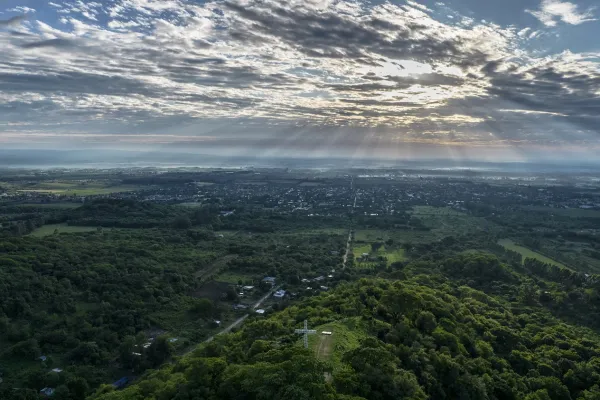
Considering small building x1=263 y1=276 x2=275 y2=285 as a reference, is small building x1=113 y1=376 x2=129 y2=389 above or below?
below

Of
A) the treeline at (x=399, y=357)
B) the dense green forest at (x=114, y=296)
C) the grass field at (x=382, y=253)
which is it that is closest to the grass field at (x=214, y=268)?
the dense green forest at (x=114, y=296)

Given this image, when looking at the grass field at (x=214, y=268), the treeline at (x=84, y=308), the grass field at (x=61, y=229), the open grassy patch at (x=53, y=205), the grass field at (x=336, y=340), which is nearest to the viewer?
the grass field at (x=336, y=340)

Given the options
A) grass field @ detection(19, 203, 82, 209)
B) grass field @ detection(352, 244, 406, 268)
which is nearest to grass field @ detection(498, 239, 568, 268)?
grass field @ detection(352, 244, 406, 268)

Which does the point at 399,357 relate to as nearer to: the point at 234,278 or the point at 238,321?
the point at 238,321

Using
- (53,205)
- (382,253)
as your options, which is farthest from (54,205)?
(382,253)

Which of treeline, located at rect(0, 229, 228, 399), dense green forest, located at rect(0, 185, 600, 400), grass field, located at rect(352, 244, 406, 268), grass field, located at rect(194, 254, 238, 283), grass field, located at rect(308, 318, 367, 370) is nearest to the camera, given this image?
dense green forest, located at rect(0, 185, 600, 400)

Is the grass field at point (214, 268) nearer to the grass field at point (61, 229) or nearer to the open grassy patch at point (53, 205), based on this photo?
the grass field at point (61, 229)

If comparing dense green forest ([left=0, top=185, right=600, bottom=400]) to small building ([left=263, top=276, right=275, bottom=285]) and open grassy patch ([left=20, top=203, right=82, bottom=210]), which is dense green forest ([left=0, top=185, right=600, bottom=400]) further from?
open grassy patch ([left=20, top=203, right=82, bottom=210])

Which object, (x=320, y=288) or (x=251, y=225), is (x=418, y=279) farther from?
(x=251, y=225)

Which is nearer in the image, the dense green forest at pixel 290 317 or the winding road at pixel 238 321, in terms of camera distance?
the dense green forest at pixel 290 317
